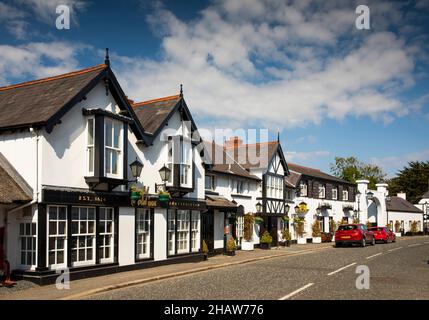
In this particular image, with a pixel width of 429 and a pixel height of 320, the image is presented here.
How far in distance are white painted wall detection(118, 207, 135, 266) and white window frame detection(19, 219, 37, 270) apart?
371 centimetres

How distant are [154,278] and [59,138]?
5.47 meters

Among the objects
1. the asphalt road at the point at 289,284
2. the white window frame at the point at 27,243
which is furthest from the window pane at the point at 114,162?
the asphalt road at the point at 289,284

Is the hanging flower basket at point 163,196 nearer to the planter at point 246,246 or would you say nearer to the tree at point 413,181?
the planter at point 246,246

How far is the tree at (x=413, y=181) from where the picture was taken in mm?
88750

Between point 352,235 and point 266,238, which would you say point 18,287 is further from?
point 352,235

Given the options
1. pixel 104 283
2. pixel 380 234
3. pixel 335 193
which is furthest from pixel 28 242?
pixel 335 193

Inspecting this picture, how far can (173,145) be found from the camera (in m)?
20.8

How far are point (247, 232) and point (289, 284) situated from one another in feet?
51.0

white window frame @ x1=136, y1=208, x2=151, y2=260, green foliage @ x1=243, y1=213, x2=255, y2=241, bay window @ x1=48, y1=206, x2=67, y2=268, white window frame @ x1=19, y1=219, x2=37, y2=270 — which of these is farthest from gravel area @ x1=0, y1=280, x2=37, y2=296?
green foliage @ x1=243, y1=213, x2=255, y2=241

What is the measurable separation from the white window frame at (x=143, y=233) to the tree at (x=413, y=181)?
77.7m

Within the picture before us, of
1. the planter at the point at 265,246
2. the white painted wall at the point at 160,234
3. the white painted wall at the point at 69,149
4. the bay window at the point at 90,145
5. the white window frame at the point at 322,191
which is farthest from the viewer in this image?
the white window frame at the point at 322,191

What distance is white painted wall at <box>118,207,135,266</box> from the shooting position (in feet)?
57.8

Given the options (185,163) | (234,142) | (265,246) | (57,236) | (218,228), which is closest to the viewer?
(57,236)

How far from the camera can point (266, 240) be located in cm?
3122
